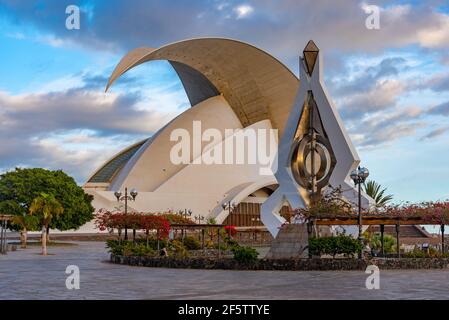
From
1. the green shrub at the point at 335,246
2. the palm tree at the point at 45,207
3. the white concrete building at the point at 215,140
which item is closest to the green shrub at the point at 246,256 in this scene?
the green shrub at the point at 335,246

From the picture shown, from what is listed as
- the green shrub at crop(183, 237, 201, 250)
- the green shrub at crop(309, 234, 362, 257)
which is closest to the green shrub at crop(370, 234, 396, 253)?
the green shrub at crop(309, 234, 362, 257)

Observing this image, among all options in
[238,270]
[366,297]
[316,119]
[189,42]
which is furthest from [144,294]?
[189,42]

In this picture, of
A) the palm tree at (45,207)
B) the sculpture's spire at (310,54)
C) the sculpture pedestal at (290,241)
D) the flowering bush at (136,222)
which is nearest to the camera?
the sculpture pedestal at (290,241)

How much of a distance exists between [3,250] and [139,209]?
2528 centimetres

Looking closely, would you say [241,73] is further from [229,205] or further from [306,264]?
[306,264]

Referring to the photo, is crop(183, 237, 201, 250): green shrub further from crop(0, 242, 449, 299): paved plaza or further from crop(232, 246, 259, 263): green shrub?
crop(0, 242, 449, 299): paved plaza

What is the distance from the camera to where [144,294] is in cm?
1249

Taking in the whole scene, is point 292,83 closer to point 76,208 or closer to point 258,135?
point 258,135

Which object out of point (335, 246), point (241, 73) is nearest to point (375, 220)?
point (335, 246)

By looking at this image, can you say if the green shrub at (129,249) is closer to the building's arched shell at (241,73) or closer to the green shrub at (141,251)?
the green shrub at (141,251)

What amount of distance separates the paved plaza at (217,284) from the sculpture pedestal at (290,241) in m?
3.73

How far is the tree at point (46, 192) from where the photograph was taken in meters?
45.0

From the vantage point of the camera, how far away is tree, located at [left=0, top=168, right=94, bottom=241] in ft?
148

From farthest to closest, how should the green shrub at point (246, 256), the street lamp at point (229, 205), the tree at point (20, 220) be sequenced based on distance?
the street lamp at point (229, 205)
the tree at point (20, 220)
the green shrub at point (246, 256)
